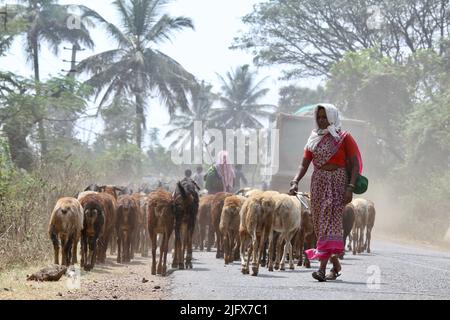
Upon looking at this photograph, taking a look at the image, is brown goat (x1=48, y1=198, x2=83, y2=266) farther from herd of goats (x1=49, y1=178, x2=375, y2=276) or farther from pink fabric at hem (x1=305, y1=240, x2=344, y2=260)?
pink fabric at hem (x1=305, y1=240, x2=344, y2=260)

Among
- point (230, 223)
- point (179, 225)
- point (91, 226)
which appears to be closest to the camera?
point (91, 226)

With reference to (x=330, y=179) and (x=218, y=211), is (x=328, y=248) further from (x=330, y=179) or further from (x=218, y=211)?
(x=218, y=211)

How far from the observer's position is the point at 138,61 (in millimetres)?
44688

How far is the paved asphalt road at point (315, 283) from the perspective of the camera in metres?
9.55

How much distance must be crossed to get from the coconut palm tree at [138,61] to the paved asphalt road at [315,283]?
3006 cm

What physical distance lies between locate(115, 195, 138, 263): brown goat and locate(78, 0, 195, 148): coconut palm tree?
28337mm

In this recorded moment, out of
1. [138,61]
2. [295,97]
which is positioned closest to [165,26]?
[138,61]

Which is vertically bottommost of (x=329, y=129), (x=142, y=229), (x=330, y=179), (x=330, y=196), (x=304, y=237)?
(x=142, y=229)

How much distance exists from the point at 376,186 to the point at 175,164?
171ft

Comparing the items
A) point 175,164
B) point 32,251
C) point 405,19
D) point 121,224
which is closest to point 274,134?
point 121,224

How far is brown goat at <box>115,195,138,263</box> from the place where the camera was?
650 inches

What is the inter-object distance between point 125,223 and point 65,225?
334cm

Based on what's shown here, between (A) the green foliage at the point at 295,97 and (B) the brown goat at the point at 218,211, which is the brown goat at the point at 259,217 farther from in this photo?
(A) the green foliage at the point at 295,97
